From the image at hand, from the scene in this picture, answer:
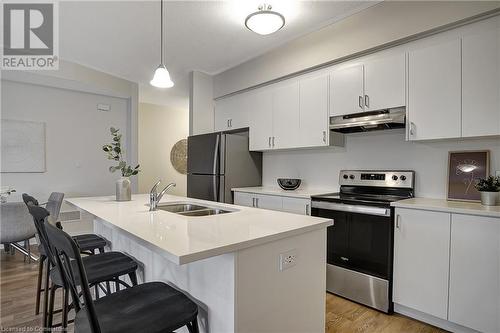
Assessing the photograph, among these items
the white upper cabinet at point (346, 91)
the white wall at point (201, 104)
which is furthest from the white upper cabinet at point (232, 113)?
the white upper cabinet at point (346, 91)

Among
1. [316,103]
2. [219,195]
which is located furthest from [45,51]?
[316,103]

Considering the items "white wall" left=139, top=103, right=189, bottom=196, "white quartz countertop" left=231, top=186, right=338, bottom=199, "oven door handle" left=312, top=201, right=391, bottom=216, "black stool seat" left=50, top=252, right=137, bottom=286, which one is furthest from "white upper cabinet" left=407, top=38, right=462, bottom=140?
"white wall" left=139, top=103, right=189, bottom=196

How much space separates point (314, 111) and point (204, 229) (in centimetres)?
216

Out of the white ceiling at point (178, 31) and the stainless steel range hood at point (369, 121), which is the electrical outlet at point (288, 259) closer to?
the stainless steel range hood at point (369, 121)

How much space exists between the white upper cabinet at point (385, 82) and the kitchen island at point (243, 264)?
4.97 ft

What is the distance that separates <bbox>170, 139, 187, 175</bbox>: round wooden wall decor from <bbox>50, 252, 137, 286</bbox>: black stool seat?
5.20m

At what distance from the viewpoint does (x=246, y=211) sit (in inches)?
75.2

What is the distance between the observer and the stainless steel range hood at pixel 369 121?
7.92 ft

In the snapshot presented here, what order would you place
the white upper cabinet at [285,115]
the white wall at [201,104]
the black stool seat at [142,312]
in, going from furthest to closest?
the white wall at [201,104] < the white upper cabinet at [285,115] < the black stool seat at [142,312]

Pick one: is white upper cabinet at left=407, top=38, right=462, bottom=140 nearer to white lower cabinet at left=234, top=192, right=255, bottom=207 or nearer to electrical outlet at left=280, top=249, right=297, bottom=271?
electrical outlet at left=280, top=249, right=297, bottom=271

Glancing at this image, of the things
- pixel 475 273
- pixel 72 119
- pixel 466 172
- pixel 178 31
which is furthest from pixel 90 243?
pixel 72 119

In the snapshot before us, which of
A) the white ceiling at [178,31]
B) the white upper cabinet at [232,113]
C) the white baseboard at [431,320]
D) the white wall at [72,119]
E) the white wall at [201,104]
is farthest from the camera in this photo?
the white wall at [201,104]

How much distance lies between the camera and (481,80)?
2031 mm

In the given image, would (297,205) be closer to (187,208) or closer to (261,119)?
(187,208)
